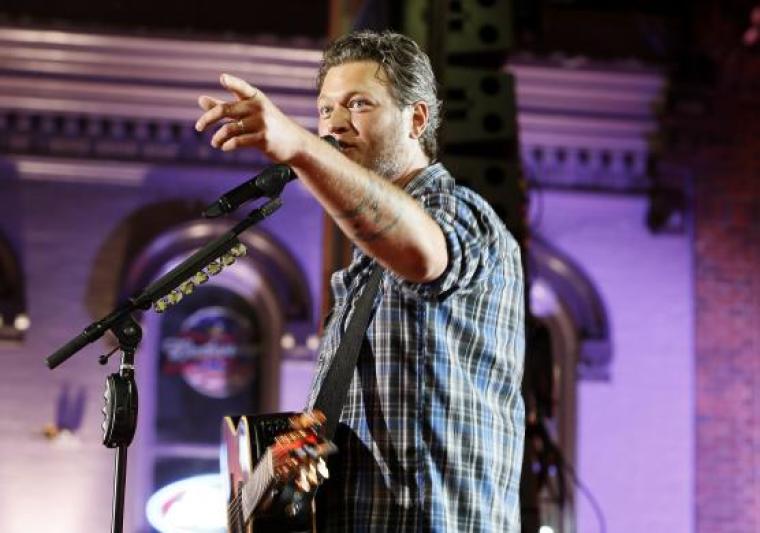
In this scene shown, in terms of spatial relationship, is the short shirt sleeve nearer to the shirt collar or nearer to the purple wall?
the shirt collar

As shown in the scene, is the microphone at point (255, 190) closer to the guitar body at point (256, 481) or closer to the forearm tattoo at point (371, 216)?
the forearm tattoo at point (371, 216)

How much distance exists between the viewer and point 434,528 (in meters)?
2.38

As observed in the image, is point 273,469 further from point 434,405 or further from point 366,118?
point 366,118

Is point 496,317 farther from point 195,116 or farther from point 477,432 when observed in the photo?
point 195,116

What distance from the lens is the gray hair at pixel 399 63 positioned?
268cm

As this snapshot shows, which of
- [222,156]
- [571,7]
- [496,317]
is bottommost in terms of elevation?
[496,317]

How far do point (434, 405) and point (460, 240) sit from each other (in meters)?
0.33

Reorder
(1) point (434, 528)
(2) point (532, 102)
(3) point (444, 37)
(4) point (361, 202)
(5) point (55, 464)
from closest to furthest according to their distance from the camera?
(4) point (361, 202) < (1) point (434, 528) < (3) point (444, 37) < (5) point (55, 464) < (2) point (532, 102)

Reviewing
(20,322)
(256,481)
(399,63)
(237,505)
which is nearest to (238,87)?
(399,63)

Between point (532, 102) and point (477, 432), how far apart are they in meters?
7.13

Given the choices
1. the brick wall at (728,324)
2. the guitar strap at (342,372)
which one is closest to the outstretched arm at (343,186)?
the guitar strap at (342,372)

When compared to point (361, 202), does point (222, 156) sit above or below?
above

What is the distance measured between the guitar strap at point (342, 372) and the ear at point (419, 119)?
42 cm

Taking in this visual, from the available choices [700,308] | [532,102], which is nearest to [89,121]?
[532,102]
